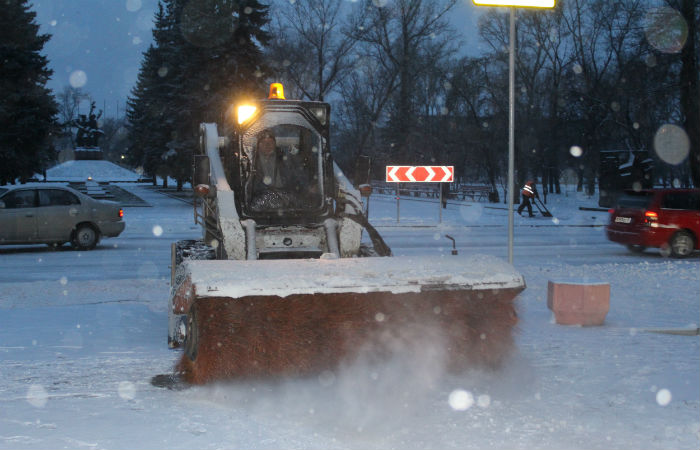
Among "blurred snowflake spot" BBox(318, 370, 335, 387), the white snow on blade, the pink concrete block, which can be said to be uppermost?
the white snow on blade

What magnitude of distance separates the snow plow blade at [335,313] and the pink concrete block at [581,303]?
2.80 m

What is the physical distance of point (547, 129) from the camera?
5522 cm

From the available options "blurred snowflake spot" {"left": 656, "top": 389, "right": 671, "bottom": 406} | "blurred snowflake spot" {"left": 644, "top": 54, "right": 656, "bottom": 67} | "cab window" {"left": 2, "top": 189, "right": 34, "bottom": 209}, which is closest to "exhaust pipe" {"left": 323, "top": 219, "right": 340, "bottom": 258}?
"blurred snowflake spot" {"left": 656, "top": 389, "right": 671, "bottom": 406}

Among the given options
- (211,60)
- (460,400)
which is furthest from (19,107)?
(460,400)

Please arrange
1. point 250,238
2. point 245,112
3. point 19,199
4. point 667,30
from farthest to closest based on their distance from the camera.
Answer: point 667,30
point 19,199
point 245,112
point 250,238

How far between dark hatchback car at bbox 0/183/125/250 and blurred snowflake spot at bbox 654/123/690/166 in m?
30.8

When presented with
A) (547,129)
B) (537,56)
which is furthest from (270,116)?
(547,129)

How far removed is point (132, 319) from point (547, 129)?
1996 inches

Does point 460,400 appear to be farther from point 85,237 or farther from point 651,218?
point 85,237

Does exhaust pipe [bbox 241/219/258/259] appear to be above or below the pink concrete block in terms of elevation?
above

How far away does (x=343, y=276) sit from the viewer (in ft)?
17.6

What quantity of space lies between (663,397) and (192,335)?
3.73 metres

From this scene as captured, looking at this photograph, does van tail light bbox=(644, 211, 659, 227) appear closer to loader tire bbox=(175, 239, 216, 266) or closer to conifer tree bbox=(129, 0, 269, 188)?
loader tire bbox=(175, 239, 216, 266)

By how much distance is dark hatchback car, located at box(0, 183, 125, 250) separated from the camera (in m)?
16.3
